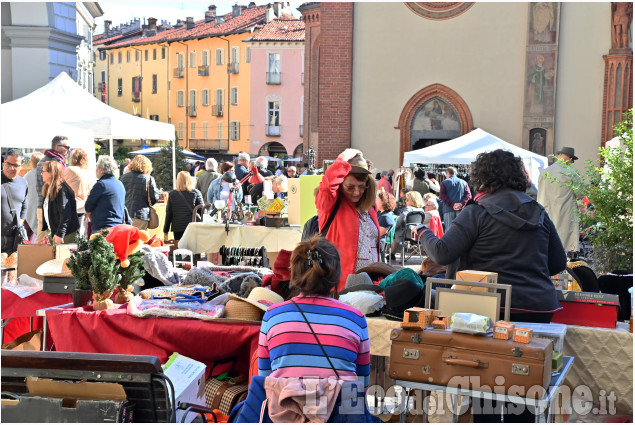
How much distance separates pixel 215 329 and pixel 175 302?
1.41 feet

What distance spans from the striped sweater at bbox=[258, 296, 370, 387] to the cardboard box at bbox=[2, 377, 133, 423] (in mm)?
628

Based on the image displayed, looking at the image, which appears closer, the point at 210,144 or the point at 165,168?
the point at 165,168

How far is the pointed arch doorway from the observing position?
2292cm

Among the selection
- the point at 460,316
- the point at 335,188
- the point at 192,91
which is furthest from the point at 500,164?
the point at 192,91

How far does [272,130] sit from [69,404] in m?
47.7

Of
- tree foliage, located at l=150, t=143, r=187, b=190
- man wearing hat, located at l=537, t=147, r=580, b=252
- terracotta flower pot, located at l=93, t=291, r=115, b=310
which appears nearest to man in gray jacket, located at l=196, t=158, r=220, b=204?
man wearing hat, located at l=537, t=147, r=580, b=252

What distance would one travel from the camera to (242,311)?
453 cm

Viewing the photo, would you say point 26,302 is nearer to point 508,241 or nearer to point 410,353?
point 410,353

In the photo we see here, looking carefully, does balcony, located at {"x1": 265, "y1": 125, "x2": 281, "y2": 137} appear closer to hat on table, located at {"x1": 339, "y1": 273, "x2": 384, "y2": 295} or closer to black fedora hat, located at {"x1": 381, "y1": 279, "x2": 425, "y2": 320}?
hat on table, located at {"x1": 339, "y1": 273, "x2": 384, "y2": 295}

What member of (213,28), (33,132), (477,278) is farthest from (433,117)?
(213,28)

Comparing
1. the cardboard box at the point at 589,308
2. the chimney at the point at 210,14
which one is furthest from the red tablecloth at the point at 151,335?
the chimney at the point at 210,14

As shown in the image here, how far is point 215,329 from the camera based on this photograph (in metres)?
4.48

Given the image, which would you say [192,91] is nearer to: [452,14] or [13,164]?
[452,14]

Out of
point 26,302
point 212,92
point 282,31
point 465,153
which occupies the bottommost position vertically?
point 26,302
